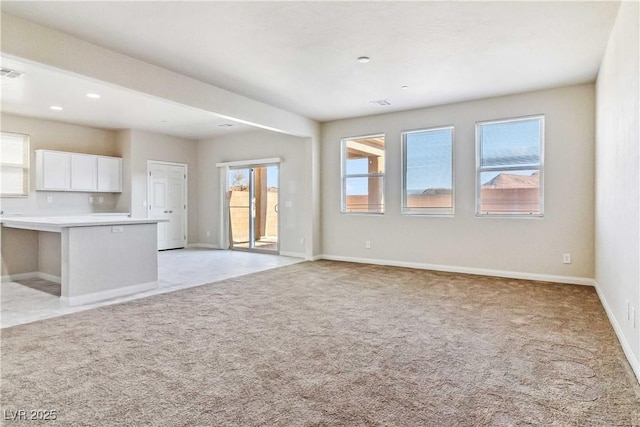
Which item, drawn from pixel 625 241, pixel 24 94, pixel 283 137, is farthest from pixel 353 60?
pixel 24 94

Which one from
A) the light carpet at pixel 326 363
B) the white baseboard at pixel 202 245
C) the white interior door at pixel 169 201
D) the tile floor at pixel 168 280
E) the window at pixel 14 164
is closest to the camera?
the light carpet at pixel 326 363

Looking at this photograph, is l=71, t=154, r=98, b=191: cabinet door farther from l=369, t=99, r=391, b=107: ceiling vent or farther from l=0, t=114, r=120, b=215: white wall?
l=369, t=99, r=391, b=107: ceiling vent

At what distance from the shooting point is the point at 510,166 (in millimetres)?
5328

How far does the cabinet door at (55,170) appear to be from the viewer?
6.38 m

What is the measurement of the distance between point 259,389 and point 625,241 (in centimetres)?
286

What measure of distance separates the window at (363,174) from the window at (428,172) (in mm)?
495

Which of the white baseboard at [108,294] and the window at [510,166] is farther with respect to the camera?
the window at [510,166]

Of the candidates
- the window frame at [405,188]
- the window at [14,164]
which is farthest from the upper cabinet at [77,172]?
the window frame at [405,188]

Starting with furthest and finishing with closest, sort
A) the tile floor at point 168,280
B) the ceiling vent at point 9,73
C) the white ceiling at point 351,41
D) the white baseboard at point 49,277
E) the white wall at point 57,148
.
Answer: the white wall at point 57,148
the white baseboard at point 49,277
the ceiling vent at point 9,73
the tile floor at point 168,280
the white ceiling at point 351,41

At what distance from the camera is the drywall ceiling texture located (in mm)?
2949

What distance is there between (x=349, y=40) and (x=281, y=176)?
4.47 meters

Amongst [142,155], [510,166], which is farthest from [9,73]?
[510,166]

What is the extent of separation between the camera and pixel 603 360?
250cm

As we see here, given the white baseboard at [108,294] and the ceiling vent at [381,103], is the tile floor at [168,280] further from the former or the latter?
the ceiling vent at [381,103]
